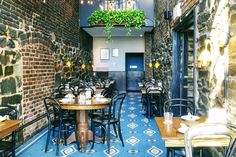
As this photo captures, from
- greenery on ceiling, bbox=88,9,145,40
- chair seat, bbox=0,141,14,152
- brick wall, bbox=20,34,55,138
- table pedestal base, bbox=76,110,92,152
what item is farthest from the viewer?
greenery on ceiling, bbox=88,9,145,40

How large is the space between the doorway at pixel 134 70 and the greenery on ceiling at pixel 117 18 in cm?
362

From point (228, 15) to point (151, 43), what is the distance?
30.0ft

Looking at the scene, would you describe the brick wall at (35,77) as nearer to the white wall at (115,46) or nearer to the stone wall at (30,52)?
the stone wall at (30,52)

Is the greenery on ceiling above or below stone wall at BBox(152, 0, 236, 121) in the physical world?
above

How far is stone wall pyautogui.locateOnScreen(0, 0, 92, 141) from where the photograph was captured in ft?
14.0

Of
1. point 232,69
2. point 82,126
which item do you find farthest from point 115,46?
point 232,69

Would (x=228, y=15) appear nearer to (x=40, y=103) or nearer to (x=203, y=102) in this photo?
(x=203, y=102)

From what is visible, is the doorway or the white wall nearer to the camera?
the white wall

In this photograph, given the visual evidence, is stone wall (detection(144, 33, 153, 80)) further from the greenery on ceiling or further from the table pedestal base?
the table pedestal base

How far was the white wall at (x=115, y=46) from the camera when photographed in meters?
12.7

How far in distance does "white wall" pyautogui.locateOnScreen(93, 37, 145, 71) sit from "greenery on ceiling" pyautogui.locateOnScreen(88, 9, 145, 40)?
9.79 ft

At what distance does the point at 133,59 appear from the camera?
44.0 feet

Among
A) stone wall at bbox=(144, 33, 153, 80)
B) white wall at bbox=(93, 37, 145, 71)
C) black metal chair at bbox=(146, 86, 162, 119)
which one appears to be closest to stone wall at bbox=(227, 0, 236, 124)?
black metal chair at bbox=(146, 86, 162, 119)

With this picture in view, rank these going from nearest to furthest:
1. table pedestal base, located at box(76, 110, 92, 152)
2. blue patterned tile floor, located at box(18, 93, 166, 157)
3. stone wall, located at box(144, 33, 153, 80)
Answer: blue patterned tile floor, located at box(18, 93, 166, 157), table pedestal base, located at box(76, 110, 92, 152), stone wall, located at box(144, 33, 153, 80)
